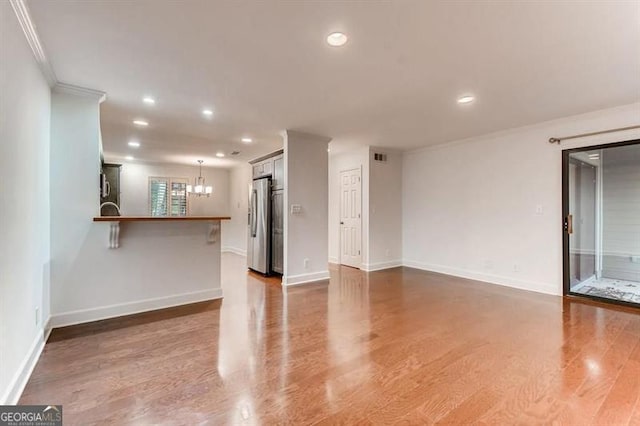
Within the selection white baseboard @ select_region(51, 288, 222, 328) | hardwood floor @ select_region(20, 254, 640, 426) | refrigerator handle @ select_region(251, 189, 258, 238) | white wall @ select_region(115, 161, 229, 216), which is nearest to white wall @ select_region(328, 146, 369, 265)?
refrigerator handle @ select_region(251, 189, 258, 238)

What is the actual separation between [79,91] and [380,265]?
17.7 feet

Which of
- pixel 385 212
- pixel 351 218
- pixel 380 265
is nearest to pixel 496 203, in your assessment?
pixel 385 212

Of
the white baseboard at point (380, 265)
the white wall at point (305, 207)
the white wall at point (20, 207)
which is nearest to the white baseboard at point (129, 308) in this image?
the white wall at point (20, 207)

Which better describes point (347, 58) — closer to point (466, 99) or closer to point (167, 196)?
point (466, 99)

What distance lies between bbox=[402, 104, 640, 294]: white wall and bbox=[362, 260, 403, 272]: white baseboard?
280 millimetres

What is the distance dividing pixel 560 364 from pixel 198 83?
408 centimetres

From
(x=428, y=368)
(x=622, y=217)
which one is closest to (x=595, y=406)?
(x=428, y=368)

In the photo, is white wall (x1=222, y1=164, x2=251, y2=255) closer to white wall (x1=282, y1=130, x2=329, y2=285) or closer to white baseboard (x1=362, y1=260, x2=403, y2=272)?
white wall (x1=282, y1=130, x2=329, y2=285)

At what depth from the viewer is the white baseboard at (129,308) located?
124 inches

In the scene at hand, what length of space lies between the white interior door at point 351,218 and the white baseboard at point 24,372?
4.91 meters

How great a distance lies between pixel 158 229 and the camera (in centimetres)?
371

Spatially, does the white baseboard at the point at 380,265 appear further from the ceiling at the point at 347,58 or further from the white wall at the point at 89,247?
the white wall at the point at 89,247

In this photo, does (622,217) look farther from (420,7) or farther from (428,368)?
(420,7)

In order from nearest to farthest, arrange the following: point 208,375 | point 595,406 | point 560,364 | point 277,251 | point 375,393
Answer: point 595,406
point 375,393
point 208,375
point 560,364
point 277,251
